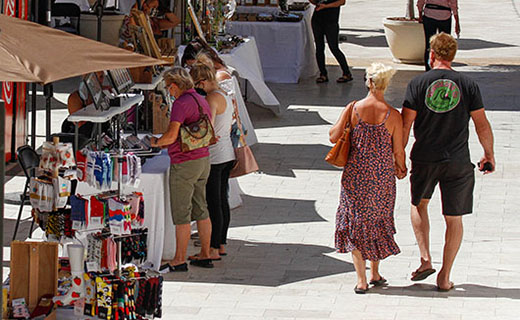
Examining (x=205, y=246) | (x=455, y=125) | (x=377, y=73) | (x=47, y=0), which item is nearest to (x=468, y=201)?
(x=455, y=125)

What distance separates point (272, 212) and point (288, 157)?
235 centimetres

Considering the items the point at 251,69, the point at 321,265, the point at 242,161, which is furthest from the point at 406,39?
the point at 321,265

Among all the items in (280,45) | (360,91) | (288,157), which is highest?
(280,45)

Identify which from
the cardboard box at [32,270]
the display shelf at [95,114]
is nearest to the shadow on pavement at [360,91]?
the display shelf at [95,114]

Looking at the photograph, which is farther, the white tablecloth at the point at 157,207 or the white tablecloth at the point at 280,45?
the white tablecloth at the point at 280,45

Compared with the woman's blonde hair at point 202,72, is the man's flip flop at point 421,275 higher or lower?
lower

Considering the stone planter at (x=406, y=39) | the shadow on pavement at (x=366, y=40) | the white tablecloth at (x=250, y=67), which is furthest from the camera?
the shadow on pavement at (x=366, y=40)

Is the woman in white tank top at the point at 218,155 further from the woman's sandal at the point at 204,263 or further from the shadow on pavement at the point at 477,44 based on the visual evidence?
the shadow on pavement at the point at 477,44

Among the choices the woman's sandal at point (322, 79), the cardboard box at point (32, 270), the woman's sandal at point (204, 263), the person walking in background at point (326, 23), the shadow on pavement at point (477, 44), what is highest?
the person walking in background at point (326, 23)

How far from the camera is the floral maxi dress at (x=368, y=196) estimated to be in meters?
7.31

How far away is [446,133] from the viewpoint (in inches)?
291

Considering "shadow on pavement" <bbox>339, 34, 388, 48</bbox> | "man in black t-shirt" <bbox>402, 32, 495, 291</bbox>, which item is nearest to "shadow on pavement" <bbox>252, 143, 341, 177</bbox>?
"man in black t-shirt" <bbox>402, 32, 495, 291</bbox>

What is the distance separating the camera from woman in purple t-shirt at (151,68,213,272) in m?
7.69

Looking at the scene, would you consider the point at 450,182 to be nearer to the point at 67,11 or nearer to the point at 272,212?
the point at 272,212
